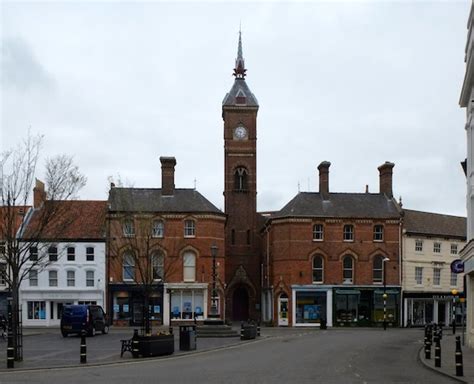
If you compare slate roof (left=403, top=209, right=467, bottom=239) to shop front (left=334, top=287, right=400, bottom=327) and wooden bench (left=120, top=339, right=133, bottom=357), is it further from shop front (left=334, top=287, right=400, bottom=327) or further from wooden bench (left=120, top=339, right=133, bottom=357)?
wooden bench (left=120, top=339, right=133, bottom=357)

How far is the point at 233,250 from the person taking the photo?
218ft

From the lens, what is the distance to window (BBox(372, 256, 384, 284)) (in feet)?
200

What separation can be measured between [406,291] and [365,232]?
5.98 metres

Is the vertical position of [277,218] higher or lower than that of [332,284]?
higher

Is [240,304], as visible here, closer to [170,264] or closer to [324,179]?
[170,264]

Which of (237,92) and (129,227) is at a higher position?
Answer: (237,92)

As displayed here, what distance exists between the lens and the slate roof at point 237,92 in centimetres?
6706

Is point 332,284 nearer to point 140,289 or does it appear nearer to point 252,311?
point 252,311

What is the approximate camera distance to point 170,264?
2302 inches

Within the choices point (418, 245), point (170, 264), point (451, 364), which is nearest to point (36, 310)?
point (170, 264)

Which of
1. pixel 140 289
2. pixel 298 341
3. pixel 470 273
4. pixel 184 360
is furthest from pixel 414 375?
pixel 140 289

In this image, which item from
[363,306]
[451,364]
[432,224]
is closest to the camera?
[451,364]

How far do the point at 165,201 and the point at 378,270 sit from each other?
60.7 ft

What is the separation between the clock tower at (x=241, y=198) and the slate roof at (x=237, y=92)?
0.10 meters
